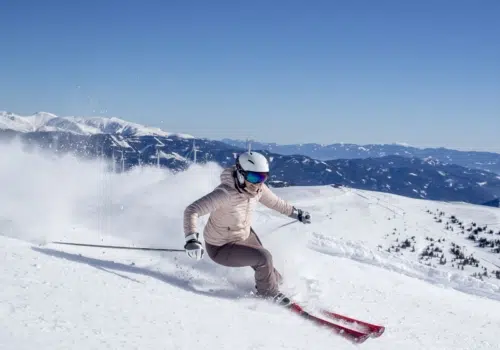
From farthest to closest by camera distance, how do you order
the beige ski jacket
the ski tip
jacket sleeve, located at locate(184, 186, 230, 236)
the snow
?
the beige ski jacket, jacket sleeve, located at locate(184, 186, 230, 236), the ski tip, the snow

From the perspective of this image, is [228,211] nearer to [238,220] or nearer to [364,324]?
[238,220]

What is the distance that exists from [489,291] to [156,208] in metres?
9.18

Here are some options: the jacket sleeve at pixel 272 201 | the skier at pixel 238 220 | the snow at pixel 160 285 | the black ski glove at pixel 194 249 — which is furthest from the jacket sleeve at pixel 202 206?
the jacket sleeve at pixel 272 201

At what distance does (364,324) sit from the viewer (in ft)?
18.9

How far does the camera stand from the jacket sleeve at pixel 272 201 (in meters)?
7.70

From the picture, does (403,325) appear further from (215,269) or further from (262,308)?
(215,269)

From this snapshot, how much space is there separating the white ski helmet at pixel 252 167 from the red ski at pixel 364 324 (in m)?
2.18

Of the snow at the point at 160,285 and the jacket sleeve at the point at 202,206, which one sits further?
the jacket sleeve at the point at 202,206

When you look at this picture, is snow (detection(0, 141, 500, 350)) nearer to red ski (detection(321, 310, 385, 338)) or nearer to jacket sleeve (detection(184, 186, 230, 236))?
red ski (detection(321, 310, 385, 338))

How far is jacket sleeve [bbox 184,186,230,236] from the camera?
6.05m

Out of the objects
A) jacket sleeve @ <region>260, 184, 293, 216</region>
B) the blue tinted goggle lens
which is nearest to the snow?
jacket sleeve @ <region>260, 184, 293, 216</region>

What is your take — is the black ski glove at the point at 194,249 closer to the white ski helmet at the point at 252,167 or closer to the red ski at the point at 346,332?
the white ski helmet at the point at 252,167

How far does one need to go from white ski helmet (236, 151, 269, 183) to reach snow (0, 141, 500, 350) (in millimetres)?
1745

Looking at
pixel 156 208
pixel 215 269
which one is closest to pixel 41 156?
pixel 156 208
